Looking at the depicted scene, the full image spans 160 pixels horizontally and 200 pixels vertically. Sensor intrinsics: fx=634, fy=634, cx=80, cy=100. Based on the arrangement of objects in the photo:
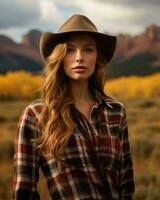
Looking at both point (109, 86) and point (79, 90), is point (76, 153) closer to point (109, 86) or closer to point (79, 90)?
point (79, 90)

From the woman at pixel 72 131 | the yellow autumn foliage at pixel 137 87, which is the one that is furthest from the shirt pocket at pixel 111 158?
the yellow autumn foliage at pixel 137 87

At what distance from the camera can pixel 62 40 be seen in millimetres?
2834

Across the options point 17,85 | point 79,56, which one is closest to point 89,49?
point 79,56

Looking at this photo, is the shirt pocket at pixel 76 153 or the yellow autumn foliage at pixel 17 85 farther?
the yellow autumn foliage at pixel 17 85

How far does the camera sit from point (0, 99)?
127ft

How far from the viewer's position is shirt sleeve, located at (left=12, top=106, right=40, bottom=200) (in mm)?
2729

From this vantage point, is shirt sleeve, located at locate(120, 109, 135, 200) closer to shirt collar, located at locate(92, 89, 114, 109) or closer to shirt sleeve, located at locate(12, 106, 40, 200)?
shirt collar, located at locate(92, 89, 114, 109)

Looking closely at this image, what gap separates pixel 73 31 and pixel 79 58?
121 mm

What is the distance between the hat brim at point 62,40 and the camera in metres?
2.83

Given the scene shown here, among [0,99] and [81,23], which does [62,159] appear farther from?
[0,99]

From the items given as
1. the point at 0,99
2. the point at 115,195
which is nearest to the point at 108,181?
the point at 115,195

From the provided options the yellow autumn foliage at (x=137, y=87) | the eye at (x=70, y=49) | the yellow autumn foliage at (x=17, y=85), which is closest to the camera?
the eye at (x=70, y=49)

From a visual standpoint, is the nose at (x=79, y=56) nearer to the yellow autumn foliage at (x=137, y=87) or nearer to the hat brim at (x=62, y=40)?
the hat brim at (x=62, y=40)

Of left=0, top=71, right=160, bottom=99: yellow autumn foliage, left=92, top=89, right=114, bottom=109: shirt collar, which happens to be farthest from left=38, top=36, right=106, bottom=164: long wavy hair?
left=0, top=71, right=160, bottom=99: yellow autumn foliage
